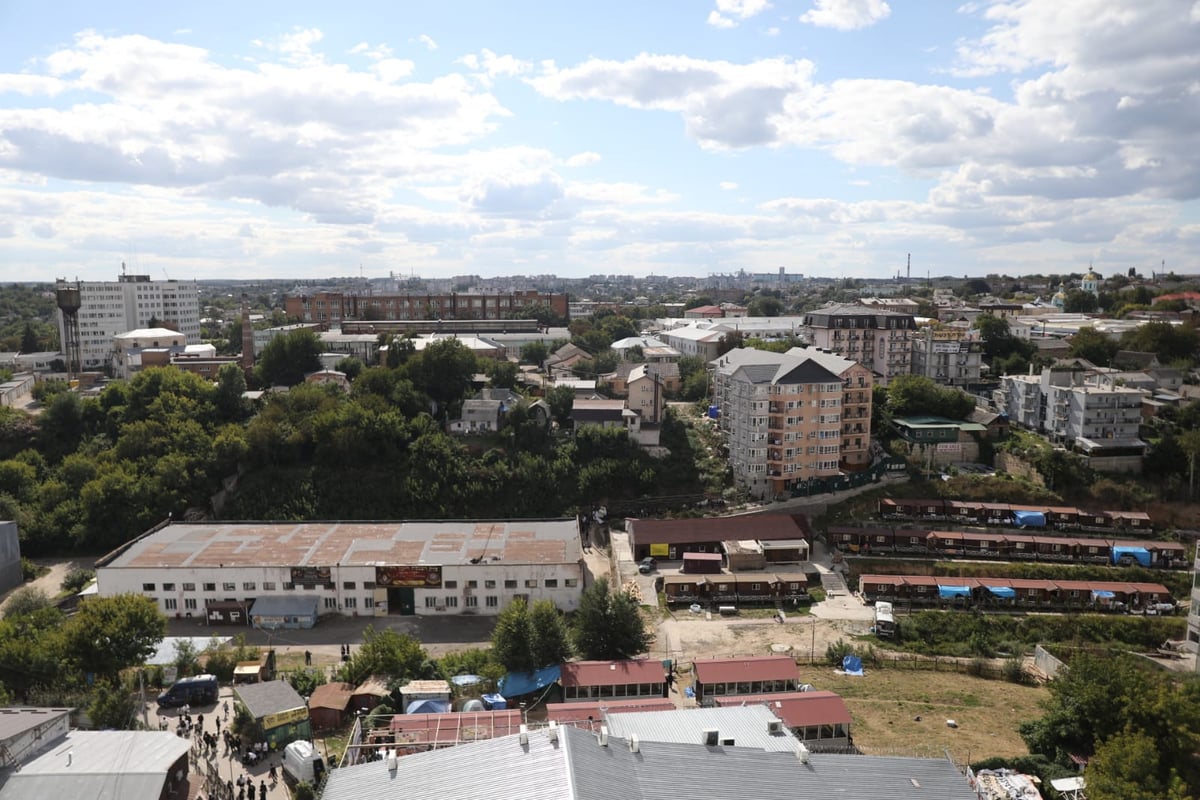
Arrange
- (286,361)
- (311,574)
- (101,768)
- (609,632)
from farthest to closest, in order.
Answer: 1. (286,361)
2. (311,574)
3. (609,632)
4. (101,768)

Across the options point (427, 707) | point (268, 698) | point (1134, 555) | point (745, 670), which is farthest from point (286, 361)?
point (1134, 555)

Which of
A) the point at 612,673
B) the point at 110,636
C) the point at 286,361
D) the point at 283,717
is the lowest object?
the point at 612,673

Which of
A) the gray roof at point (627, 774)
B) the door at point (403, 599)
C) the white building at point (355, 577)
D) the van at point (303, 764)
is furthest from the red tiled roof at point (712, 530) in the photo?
the gray roof at point (627, 774)

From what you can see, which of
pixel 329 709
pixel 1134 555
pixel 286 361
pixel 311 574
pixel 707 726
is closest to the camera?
pixel 707 726

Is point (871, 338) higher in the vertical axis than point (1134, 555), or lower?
higher

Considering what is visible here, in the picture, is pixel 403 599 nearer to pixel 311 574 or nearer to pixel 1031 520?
pixel 311 574

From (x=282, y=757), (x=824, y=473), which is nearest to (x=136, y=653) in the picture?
(x=282, y=757)

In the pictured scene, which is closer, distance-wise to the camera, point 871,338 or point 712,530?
point 712,530
